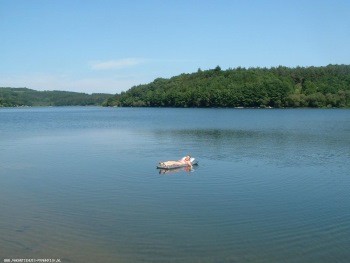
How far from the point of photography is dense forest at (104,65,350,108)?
5433 inches

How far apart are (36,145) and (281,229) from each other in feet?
106

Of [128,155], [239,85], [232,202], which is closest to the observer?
[232,202]

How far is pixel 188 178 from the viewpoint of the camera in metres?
23.8

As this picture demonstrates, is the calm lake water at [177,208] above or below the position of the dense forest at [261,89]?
below

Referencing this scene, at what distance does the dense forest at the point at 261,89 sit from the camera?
138 m

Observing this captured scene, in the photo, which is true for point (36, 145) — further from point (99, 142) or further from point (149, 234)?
point (149, 234)

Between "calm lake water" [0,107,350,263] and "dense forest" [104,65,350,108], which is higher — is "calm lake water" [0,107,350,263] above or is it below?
below

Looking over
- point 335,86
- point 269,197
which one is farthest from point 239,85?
point 269,197

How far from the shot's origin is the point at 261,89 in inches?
5640

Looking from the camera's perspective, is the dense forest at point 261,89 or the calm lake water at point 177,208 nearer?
the calm lake water at point 177,208

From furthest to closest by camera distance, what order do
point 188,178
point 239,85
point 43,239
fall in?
point 239,85 → point 188,178 → point 43,239

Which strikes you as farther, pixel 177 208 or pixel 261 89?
pixel 261 89

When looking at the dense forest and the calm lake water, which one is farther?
the dense forest

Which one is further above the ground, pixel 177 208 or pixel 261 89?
pixel 261 89
